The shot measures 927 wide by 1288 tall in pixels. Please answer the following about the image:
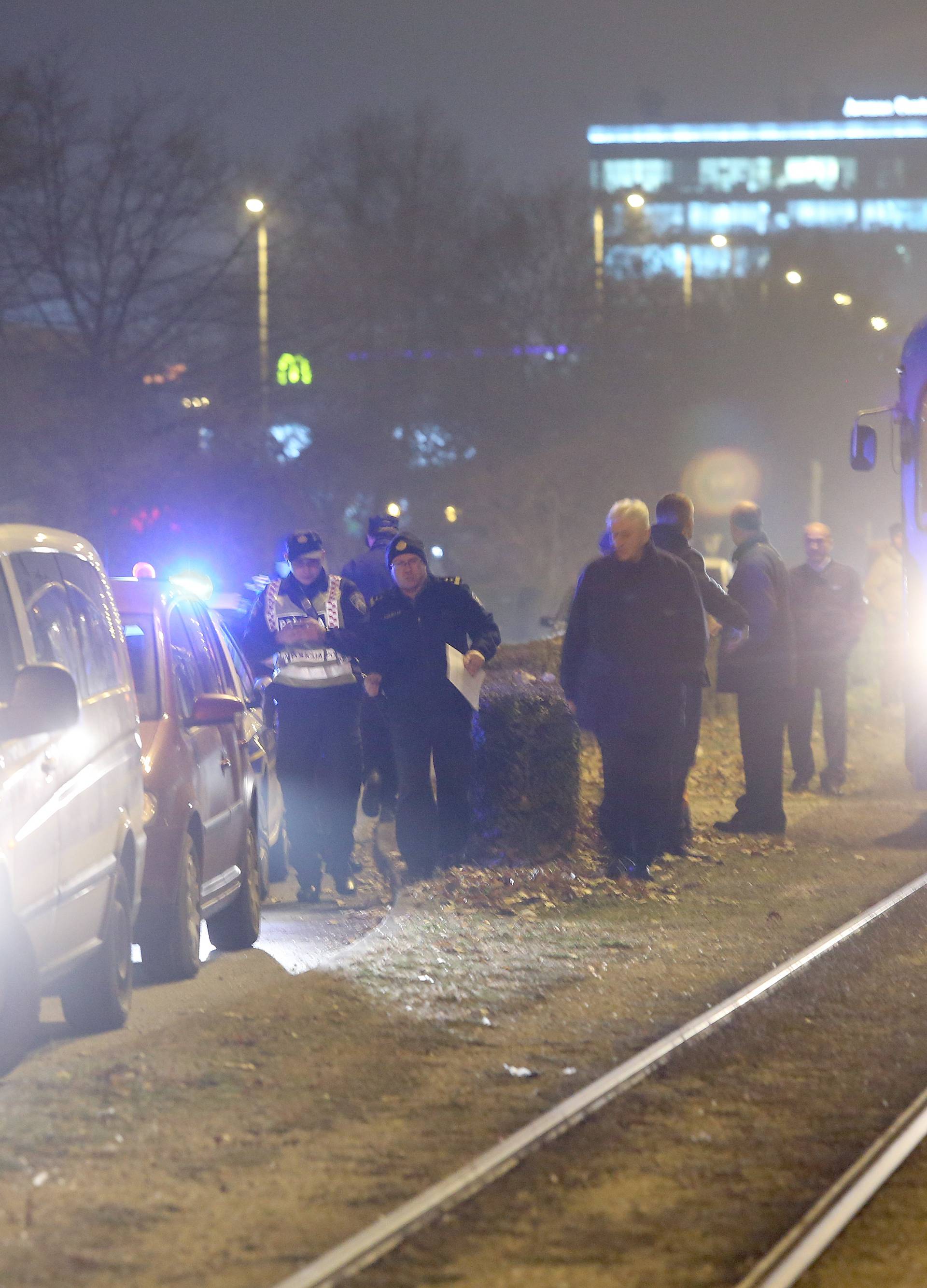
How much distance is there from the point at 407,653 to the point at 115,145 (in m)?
24.7

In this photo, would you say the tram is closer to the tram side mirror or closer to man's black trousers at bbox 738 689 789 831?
the tram side mirror

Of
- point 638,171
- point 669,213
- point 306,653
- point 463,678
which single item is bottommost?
point 463,678

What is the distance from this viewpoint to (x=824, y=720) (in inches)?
591

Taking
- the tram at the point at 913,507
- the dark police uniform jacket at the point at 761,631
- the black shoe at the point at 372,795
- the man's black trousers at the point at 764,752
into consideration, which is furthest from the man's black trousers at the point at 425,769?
the tram at the point at 913,507

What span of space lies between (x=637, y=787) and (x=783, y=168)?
558 ft

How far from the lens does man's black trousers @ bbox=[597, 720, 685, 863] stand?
33.4ft

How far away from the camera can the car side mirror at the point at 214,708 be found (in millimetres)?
8078

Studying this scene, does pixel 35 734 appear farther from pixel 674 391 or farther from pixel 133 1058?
pixel 674 391

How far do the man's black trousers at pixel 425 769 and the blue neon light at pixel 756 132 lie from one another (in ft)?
540

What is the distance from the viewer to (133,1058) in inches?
252

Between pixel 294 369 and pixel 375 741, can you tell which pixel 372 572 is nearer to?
pixel 375 741

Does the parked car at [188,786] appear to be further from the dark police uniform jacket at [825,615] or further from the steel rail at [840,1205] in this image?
the dark police uniform jacket at [825,615]

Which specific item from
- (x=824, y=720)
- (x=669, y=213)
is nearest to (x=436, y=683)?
(x=824, y=720)

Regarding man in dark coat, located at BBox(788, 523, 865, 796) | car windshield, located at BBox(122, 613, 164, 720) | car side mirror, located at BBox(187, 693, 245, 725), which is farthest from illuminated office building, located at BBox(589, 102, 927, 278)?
car side mirror, located at BBox(187, 693, 245, 725)
